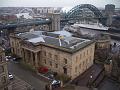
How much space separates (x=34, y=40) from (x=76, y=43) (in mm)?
13765

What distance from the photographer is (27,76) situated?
48.9m

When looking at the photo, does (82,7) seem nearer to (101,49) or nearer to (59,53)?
(101,49)

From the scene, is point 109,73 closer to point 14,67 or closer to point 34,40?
point 34,40

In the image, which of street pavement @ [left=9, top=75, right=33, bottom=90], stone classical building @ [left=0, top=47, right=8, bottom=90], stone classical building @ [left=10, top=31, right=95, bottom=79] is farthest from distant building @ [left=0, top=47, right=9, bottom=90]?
stone classical building @ [left=10, top=31, right=95, bottom=79]

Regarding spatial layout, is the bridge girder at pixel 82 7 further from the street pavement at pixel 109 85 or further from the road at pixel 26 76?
the street pavement at pixel 109 85

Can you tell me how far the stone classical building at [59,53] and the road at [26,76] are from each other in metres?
3.72

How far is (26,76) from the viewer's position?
4888cm

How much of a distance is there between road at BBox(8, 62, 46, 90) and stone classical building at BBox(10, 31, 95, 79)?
3722mm

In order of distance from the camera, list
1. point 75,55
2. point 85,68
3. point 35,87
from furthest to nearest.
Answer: point 85,68
point 75,55
point 35,87

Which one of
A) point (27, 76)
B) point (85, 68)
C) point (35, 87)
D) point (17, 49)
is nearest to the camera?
point (35, 87)

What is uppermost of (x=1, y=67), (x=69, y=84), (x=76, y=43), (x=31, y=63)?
(x=76, y=43)

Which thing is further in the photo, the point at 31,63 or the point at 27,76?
the point at 31,63

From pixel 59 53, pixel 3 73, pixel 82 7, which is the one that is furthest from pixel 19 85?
pixel 82 7

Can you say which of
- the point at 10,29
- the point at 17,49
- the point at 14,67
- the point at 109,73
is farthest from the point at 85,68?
the point at 10,29
